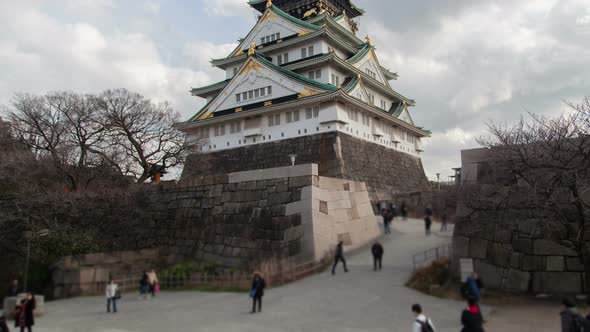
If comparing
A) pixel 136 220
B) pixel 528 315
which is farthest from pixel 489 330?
pixel 136 220

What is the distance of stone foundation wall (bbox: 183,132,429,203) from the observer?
27438mm

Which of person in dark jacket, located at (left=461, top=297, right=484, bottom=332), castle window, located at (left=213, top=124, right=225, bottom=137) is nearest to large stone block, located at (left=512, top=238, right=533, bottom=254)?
person in dark jacket, located at (left=461, top=297, right=484, bottom=332)

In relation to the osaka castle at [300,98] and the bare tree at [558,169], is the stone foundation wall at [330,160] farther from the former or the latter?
the bare tree at [558,169]

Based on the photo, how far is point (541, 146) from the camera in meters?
9.83

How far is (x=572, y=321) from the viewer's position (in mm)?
5824

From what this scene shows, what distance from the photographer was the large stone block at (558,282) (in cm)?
977

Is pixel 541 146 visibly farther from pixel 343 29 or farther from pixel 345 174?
pixel 343 29

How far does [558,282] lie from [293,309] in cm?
642

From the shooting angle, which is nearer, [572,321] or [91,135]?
[572,321]

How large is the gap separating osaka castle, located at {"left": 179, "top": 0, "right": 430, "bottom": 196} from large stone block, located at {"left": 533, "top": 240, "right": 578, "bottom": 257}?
17977mm

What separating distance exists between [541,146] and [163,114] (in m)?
18.6

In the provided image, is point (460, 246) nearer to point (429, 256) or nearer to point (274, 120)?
point (429, 256)

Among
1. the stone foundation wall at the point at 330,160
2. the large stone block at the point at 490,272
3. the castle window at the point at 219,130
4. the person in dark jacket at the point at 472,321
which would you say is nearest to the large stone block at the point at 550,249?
the large stone block at the point at 490,272

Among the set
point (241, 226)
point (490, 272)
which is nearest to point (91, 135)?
point (241, 226)
